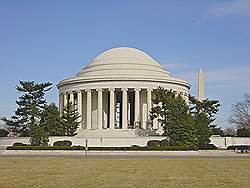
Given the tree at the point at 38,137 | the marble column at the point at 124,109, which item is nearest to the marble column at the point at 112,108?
the marble column at the point at 124,109

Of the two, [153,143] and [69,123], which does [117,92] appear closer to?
[69,123]

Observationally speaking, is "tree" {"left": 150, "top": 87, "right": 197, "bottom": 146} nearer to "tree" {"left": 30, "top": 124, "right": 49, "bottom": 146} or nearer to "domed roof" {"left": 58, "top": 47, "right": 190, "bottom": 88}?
"domed roof" {"left": 58, "top": 47, "right": 190, "bottom": 88}

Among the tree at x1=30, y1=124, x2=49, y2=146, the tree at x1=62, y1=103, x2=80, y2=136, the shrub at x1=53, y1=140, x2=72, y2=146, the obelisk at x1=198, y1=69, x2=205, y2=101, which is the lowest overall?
the shrub at x1=53, y1=140, x2=72, y2=146

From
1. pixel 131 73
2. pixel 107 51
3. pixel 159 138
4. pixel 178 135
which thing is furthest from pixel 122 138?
pixel 107 51

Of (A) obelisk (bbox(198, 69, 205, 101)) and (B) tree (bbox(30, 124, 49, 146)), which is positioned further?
(A) obelisk (bbox(198, 69, 205, 101))

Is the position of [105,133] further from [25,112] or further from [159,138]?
[25,112]

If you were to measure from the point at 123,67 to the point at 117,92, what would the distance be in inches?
200

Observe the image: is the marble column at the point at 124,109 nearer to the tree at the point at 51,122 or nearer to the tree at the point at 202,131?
the tree at the point at 51,122

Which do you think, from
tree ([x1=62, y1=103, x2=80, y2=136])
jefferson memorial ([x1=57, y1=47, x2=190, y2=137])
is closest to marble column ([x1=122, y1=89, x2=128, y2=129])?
jefferson memorial ([x1=57, y1=47, x2=190, y2=137])

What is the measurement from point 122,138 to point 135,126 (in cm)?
1163

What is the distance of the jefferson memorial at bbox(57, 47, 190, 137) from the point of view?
96.6 meters

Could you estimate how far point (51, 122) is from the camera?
85.8 metres

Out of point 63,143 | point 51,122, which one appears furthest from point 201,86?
point 63,143

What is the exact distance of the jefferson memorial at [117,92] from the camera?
96.6 meters
